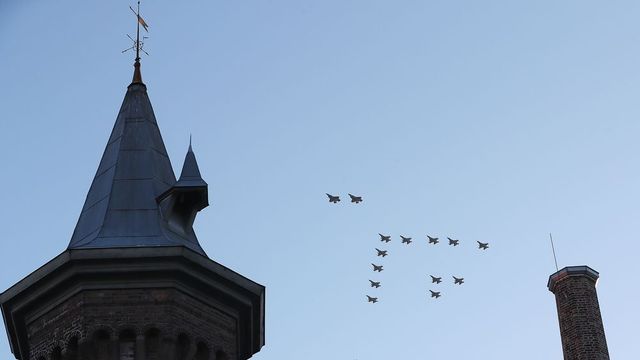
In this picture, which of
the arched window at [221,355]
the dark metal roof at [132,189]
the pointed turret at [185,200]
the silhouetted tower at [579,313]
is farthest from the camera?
the silhouetted tower at [579,313]

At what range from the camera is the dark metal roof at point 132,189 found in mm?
33031

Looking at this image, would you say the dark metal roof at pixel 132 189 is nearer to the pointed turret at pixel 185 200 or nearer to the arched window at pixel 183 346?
the pointed turret at pixel 185 200

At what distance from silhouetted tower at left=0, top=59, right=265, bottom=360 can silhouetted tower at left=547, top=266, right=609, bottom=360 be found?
13.0m

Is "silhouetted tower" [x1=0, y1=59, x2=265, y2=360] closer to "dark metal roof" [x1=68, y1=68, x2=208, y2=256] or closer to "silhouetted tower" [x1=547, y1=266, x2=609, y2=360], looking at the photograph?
"dark metal roof" [x1=68, y1=68, x2=208, y2=256]

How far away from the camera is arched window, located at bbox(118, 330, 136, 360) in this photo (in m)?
30.8

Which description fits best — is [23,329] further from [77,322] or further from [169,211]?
[169,211]

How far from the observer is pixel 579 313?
1725 inches

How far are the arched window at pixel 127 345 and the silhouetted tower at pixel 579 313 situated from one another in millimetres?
16839

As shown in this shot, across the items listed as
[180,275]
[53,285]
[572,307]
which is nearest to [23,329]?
[53,285]

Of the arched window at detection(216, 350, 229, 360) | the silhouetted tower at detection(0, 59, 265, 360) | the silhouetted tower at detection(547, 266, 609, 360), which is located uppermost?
the silhouetted tower at detection(547, 266, 609, 360)

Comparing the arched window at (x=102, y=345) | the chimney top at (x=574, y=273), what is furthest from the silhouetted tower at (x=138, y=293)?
the chimney top at (x=574, y=273)

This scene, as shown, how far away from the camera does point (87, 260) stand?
31.8m

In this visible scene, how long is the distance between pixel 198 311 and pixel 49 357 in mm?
3457

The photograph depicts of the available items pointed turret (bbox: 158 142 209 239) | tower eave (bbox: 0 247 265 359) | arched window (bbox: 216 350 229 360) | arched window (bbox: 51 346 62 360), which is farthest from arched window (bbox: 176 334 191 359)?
pointed turret (bbox: 158 142 209 239)
